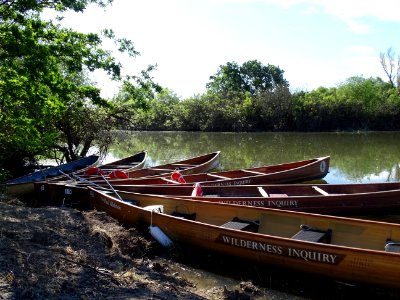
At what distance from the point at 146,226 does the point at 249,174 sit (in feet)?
20.0

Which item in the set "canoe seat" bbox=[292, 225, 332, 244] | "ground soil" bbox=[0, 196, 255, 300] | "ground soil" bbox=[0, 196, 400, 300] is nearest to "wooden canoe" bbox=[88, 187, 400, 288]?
"canoe seat" bbox=[292, 225, 332, 244]

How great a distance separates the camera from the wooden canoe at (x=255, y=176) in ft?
36.7

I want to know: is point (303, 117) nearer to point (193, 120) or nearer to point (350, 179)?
point (193, 120)

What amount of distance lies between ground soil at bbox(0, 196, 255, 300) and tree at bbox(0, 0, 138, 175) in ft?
9.03

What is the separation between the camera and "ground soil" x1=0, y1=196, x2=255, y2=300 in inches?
162

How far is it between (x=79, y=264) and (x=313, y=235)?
3462mm

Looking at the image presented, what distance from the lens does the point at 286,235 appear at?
6.91 metres

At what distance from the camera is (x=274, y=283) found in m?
5.73

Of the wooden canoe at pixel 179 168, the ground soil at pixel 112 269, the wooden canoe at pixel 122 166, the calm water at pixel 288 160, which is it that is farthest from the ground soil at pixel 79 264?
the wooden canoe at pixel 122 166

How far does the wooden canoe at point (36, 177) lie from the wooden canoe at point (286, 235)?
11.7 ft

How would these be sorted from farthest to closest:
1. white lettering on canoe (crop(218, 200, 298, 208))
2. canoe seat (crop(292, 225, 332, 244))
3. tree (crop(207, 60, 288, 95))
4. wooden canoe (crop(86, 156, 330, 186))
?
1. tree (crop(207, 60, 288, 95))
2. wooden canoe (crop(86, 156, 330, 186))
3. white lettering on canoe (crop(218, 200, 298, 208))
4. canoe seat (crop(292, 225, 332, 244))

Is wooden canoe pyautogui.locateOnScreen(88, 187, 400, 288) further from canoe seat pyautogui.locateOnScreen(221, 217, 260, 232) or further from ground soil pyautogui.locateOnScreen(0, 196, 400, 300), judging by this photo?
ground soil pyautogui.locateOnScreen(0, 196, 400, 300)

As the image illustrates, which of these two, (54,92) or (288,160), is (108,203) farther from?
(288,160)

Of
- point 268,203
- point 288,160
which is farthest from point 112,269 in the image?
point 288,160
